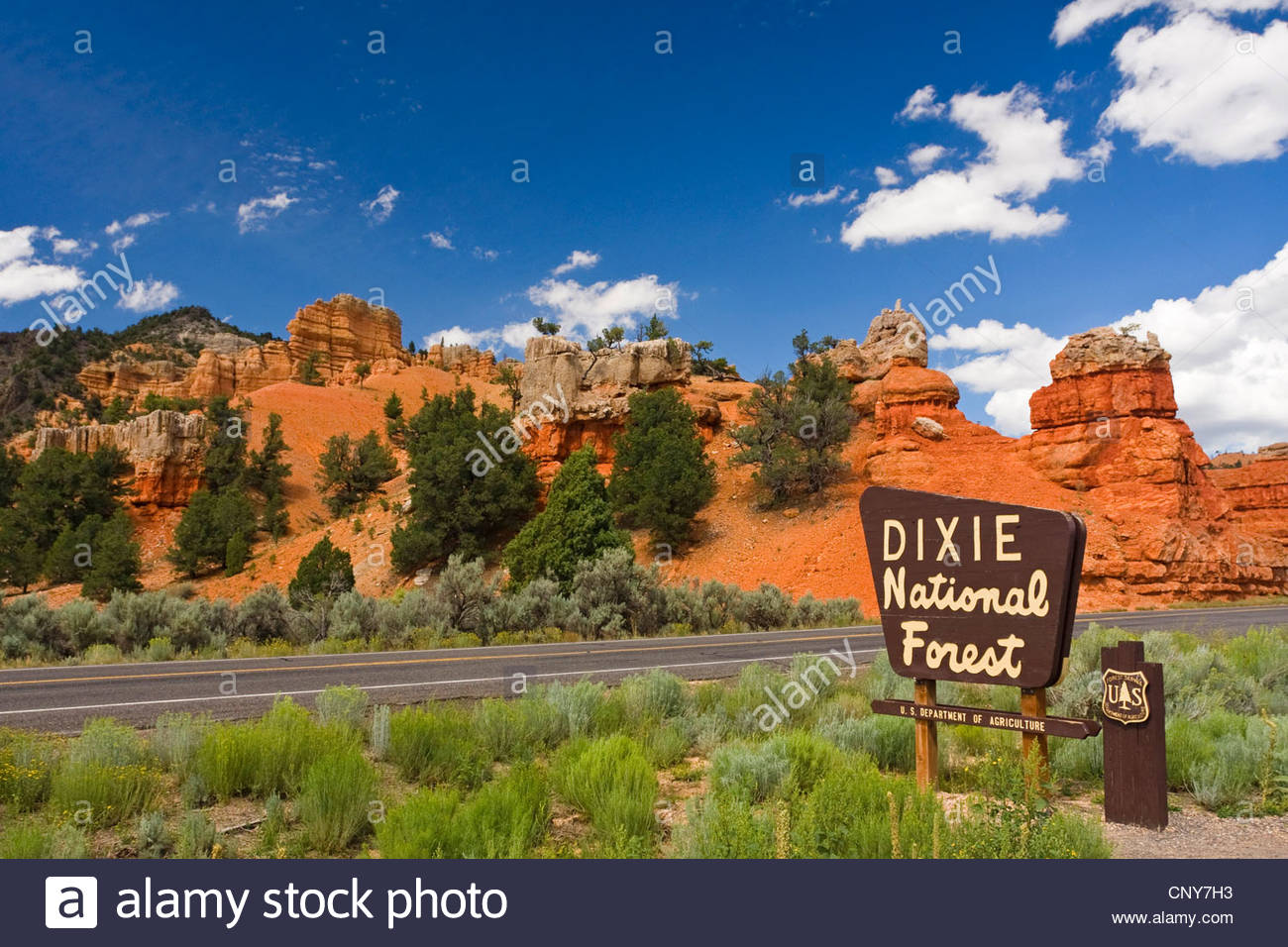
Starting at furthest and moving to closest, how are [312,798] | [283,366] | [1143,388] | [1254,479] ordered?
[283,366]
[1254,479]
[1143,388]
[312,798]

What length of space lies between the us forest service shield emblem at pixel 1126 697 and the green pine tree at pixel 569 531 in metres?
20.2

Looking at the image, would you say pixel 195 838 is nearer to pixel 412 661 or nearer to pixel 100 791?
pixel 100 791

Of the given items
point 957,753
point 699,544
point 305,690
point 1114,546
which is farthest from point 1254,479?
point 305,690

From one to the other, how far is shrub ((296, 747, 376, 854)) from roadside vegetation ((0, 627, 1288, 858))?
13 mm

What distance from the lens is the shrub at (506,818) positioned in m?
4.45

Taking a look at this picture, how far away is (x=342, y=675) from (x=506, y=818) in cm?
700

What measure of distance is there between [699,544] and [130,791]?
31602 millimetres

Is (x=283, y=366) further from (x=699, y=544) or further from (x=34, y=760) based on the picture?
(x=34, y=760)

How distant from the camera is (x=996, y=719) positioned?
5621mm

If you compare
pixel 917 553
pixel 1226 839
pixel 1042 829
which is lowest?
pixel 1226 839

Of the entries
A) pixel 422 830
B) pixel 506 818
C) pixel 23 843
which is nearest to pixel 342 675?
pixel 23 843

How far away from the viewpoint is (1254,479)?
48.8m

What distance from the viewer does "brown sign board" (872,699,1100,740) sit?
209 inches
